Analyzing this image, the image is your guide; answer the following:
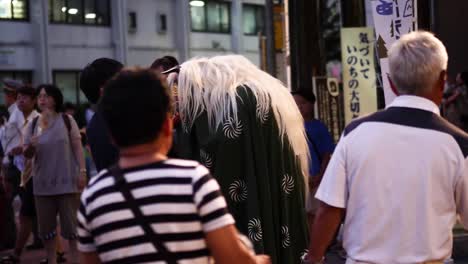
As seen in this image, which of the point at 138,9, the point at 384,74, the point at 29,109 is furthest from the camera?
the point at 138,9

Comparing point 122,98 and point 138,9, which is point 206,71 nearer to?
point 122,98

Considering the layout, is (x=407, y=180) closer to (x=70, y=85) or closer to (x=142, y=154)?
(x=142, y=154)

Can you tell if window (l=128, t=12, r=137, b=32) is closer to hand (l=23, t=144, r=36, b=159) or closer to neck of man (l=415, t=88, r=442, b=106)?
hand (l=23, t=144, r=36, b=159)

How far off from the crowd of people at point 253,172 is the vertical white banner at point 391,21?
1685mm

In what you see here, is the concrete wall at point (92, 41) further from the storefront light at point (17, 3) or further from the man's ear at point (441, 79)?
the man's ear at point (441, 79)

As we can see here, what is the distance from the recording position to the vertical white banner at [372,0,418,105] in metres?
5.46

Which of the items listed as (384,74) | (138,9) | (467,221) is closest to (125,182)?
(467,221)

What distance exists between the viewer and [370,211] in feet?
9.96

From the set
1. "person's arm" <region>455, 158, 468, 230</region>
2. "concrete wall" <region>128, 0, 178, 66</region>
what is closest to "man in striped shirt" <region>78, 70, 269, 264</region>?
"person's arm" <region>455, 158, 468, 230</region>

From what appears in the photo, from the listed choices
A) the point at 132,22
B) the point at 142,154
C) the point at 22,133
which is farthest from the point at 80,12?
the point at 142,154

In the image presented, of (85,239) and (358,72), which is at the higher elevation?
(358,72)

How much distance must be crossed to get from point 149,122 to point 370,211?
108cm

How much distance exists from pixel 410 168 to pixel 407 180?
48mm

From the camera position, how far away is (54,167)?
7613mm
